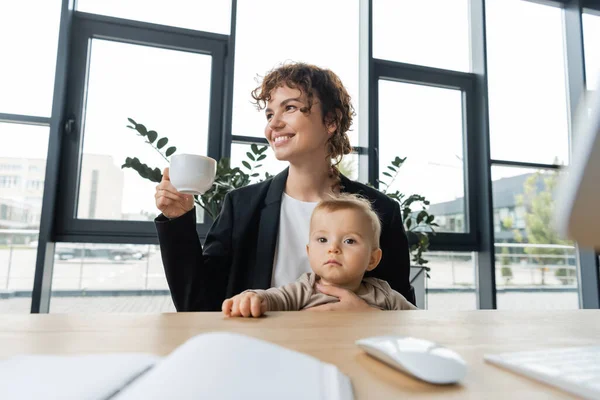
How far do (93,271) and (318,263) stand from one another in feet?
5.95

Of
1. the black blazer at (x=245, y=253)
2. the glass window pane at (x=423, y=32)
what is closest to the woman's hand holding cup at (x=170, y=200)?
the black blazer at (x=245, y=253)

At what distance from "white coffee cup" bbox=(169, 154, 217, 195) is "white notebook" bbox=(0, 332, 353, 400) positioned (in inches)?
26.9

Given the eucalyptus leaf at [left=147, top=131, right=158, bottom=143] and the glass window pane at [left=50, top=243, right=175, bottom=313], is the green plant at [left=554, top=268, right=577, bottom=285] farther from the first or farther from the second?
the eucalyptus leaf at [left=147, top=131, right=158, bottom=143]

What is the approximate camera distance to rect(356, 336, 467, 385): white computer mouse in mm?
395

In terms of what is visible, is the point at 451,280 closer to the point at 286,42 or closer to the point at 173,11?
the point at 286,42

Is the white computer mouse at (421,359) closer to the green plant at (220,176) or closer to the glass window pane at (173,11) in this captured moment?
the green plant at (220,176)

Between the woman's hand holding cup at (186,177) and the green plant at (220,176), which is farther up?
the green plant at (220,176)

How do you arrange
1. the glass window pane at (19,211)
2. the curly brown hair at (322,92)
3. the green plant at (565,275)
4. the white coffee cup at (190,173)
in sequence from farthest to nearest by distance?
1. the green plant at (565,275)
2. the glass window pane at (19,211)
3. the curly brown hair at (322,92)
4. the white coffee cup at (190,173)

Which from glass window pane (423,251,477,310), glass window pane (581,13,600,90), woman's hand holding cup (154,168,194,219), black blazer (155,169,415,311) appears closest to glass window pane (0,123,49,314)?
black blazer (155,169,415,311)

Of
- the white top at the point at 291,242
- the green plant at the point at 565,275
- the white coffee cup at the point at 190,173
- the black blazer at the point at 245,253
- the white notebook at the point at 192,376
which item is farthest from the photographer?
the green plant at the point at 565,275

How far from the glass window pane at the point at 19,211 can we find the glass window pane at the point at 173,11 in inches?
36.0

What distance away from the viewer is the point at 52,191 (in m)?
2.34

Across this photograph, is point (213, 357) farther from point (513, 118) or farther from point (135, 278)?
point (513, 118)

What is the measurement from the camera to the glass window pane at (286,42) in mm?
2816
